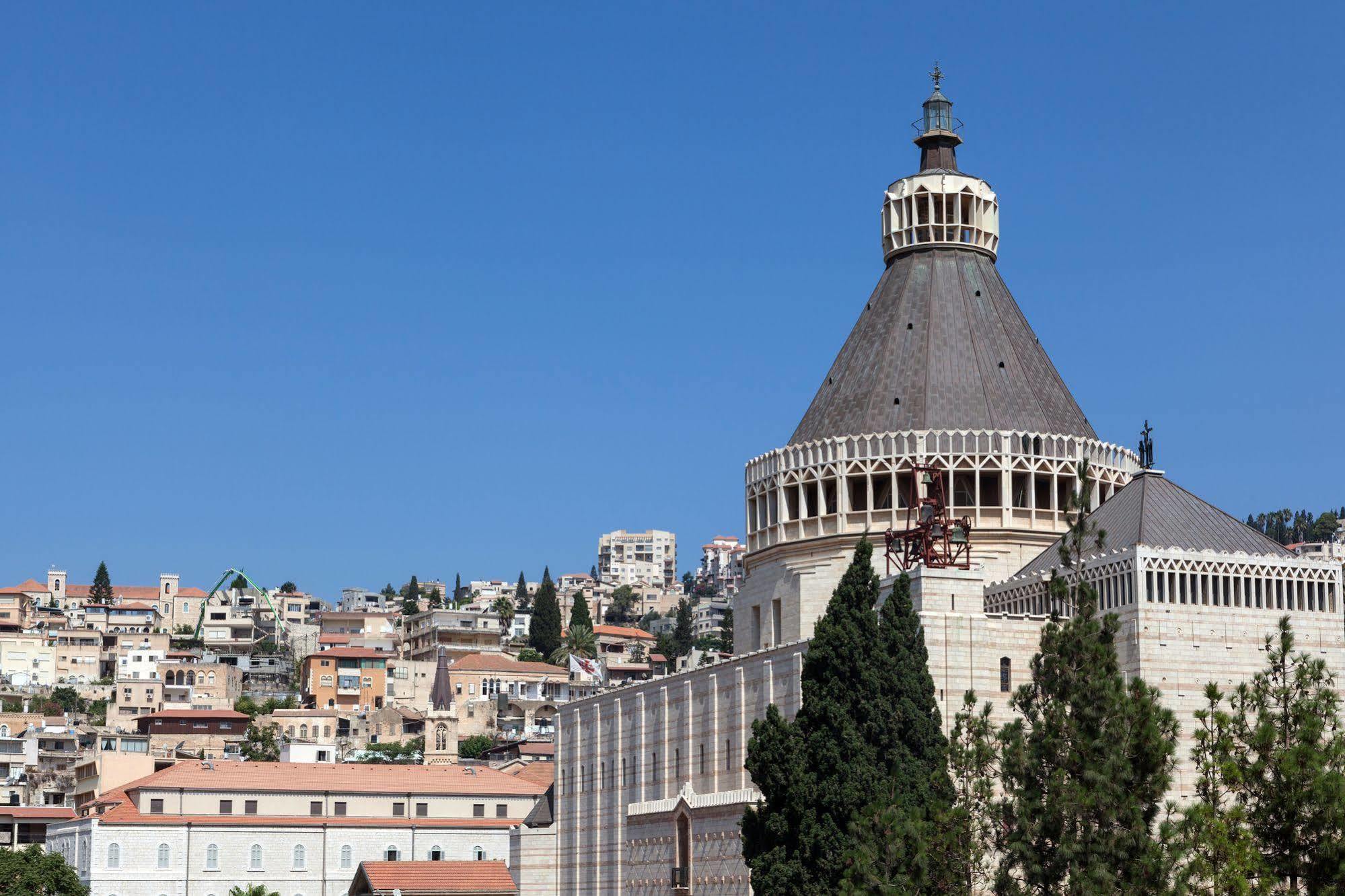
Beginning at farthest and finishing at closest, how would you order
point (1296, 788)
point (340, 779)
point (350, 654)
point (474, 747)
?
point (350, 654) < point (474, 747) < point (340, 779) < point (1296, 788)

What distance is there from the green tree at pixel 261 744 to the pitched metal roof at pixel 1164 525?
7399 cm

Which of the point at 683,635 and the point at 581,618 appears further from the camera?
the point at 683,635

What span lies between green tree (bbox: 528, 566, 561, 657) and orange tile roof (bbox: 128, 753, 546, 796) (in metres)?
83.8

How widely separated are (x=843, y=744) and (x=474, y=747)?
305 feet

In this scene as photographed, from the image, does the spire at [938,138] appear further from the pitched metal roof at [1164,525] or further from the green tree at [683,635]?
the green tree at [683,635]

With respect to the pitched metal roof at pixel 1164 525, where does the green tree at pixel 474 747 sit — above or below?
below

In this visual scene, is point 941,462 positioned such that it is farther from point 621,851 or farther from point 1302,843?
point 1302,843

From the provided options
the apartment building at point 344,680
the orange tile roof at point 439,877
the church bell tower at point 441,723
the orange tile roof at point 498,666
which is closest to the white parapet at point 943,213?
the orange tile roof at point 439,877

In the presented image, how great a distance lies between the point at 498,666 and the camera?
16225 centimetres

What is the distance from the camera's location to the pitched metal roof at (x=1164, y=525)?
5281cm

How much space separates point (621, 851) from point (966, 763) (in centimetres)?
2705

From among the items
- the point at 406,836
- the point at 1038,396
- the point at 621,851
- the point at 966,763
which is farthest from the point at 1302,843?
the point at 406,836

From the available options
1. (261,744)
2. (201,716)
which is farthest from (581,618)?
(201,716)

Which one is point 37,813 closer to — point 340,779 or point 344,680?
point 340,779
